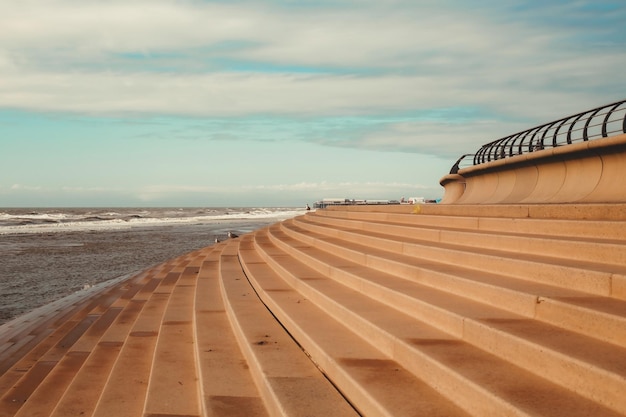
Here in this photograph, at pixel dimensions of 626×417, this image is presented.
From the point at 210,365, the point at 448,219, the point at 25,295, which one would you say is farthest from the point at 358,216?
the point at 210,365

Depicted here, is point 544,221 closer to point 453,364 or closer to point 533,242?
point 533,242

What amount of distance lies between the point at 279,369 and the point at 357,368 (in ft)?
2.51

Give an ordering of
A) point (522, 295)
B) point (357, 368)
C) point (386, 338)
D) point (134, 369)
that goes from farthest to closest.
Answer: point (134, 369), point (386, 338), point (522, 295), point (357, 368)

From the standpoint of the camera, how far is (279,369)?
492cm

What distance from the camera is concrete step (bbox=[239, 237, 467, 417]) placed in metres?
3.72

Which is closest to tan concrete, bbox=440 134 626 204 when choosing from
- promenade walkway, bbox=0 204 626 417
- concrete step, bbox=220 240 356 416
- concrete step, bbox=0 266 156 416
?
promenade walkway, bbox=0 204 626 417

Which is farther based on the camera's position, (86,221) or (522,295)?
(86,221)

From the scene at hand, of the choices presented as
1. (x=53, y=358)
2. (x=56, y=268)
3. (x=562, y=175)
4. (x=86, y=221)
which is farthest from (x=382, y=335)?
(x=86, y=221)

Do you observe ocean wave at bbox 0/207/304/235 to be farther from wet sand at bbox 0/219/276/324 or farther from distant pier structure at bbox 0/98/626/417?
distant pier structure at bbox 0/98/626/417

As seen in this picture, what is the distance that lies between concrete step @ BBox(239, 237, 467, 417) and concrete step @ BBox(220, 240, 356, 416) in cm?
9

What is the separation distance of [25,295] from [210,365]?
11.4 m

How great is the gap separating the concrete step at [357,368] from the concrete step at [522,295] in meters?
1.01

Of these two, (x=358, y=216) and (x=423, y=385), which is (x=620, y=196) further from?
(x=423, y=385)

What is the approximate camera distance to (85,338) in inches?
324
